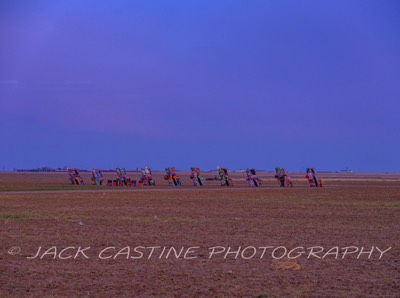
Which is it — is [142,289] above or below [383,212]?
below

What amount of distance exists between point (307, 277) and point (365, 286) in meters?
1.04

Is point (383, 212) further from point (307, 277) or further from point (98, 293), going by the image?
point (98, 293)

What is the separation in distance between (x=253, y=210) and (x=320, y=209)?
303 centimetres

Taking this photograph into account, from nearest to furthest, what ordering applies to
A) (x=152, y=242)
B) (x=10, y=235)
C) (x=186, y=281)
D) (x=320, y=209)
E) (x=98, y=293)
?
(x=98, y=293), (x=186, y=281), (x=152, y=242), (x=10, y=235), (x=320, y=209)

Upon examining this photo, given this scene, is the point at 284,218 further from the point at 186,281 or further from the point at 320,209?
the point at 186,281

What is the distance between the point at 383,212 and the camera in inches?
966

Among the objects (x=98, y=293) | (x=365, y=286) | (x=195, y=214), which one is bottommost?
(x=98, y=293)

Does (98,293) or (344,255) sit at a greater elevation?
(344,255)

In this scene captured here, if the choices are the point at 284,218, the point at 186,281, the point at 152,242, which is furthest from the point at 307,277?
the point at 284,218

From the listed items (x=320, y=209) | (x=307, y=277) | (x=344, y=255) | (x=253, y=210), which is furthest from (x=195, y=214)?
(x=307, y=277)

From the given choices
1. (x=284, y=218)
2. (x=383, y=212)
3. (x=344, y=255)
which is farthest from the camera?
(x=383, y=212)

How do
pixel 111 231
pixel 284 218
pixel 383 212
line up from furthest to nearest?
pixel 383 212
pixel 284 218
pixel 111 231

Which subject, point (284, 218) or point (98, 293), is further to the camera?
point (284, 218)

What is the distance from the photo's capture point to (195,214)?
23000 mm
